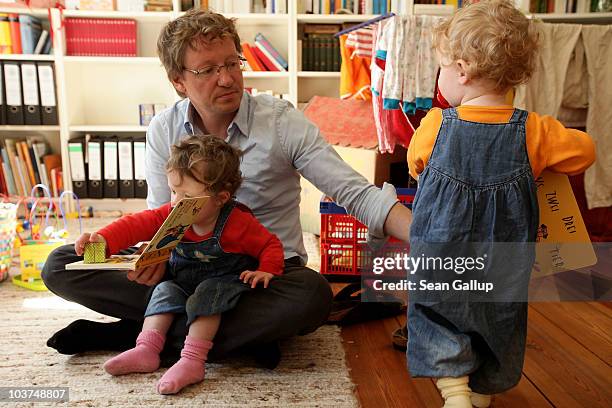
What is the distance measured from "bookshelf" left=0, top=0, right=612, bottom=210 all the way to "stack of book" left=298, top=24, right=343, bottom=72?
5 cm

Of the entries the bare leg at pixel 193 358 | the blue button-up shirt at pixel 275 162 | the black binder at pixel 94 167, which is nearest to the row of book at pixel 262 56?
the black binder at pixel 94 167

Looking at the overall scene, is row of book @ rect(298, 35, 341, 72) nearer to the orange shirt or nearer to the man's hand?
the man's hand

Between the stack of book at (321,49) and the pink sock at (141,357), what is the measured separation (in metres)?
2.45

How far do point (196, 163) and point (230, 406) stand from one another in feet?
1.71

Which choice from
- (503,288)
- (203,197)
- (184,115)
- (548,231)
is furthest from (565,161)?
(184,115)

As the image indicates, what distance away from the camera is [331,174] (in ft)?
4.52

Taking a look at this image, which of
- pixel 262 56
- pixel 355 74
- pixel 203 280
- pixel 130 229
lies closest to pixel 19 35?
pixel 262 56

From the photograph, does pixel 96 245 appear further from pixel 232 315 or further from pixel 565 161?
pixel 565 161

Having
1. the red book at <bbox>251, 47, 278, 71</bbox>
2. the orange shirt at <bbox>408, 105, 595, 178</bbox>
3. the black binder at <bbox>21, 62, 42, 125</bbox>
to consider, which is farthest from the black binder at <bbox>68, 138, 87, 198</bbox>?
the orange shirt at <bbox>408, 105, 595, 178</bbox>

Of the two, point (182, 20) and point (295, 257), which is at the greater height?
point (182, 20)

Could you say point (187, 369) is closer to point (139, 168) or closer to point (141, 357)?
point (141, 357)

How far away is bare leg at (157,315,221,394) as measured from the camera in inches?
47.0

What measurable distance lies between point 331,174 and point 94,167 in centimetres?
235

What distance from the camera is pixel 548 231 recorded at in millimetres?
1134
